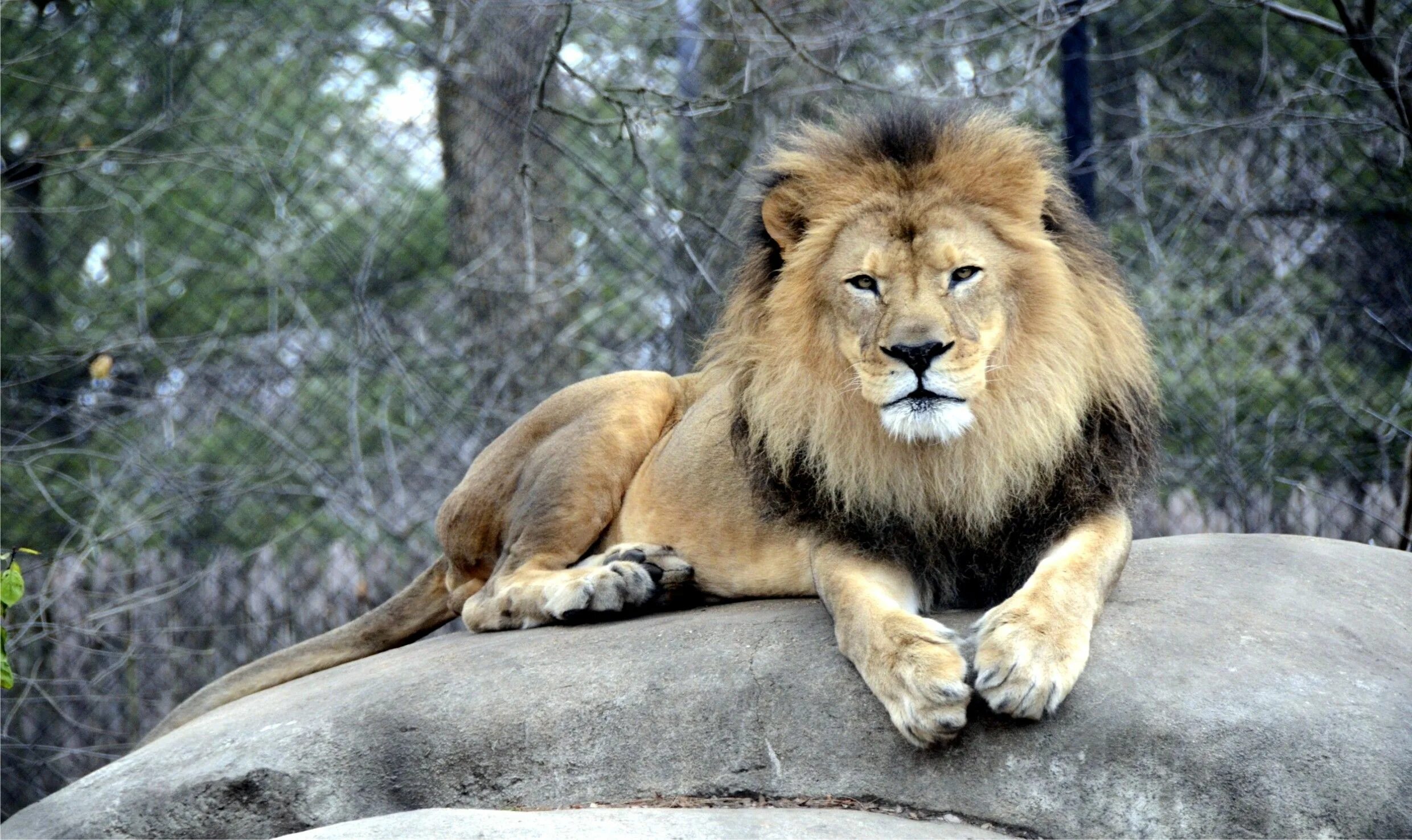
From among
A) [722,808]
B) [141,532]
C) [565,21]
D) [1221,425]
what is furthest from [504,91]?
[722,808]

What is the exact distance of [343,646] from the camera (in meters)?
4.26

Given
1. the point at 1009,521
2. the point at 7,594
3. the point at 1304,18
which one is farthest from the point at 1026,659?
the point at 1304,18

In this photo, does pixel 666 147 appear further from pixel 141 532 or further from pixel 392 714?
pixel 392 714

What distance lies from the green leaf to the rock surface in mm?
717

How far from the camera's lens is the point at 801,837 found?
8.04 ft

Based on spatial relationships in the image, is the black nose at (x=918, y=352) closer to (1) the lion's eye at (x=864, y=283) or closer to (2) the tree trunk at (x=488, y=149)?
(1) the lion's eye at (x=864, y=283)

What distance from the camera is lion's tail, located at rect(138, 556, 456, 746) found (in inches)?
164

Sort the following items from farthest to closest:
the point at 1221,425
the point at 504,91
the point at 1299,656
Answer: the point at 504,91 → the point at 1221,425 → the point at 1299,656

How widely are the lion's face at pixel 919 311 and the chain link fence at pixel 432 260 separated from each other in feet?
7.77

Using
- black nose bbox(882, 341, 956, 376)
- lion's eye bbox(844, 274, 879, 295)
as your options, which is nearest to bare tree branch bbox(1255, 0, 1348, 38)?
lion's eye bbox(844, 274, 879, 295)

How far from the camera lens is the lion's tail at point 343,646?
13.6 ft

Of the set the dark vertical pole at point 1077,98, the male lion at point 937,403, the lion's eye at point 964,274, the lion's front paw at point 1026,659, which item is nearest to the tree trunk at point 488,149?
the dark vertical pole at point 1077,98

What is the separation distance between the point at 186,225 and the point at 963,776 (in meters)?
4.50

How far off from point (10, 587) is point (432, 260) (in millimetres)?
3284
